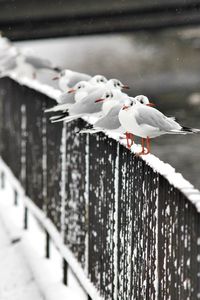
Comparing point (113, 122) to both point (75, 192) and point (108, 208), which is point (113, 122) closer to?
point (108, 208)

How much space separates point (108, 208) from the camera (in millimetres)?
6719

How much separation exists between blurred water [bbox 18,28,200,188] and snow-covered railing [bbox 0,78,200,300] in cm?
2156

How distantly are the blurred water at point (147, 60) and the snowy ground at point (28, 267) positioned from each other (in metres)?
21.0

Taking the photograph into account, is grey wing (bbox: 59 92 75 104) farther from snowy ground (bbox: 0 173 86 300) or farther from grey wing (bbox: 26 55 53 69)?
grey wing (bbox: 26 55 53 69)

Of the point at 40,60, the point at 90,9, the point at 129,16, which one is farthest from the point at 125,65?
the point at 40,60

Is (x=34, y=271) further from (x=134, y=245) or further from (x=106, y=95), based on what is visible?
(x=134, y=245)

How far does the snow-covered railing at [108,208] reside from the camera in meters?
4.97

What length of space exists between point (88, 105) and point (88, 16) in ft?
113

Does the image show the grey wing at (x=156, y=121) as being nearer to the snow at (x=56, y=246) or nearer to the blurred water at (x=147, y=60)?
the snow at (x=56, y=246)

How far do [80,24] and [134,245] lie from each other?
37.5 meters

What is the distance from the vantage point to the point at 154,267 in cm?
550

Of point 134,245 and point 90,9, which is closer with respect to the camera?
point 134,245

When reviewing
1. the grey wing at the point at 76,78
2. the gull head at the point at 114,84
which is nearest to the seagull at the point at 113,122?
the gull head at the point at 114,84

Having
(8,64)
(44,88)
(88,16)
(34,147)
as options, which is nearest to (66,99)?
(44,88)
